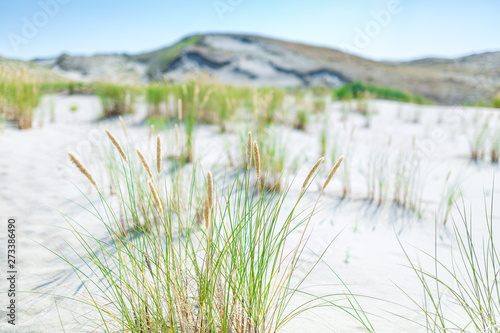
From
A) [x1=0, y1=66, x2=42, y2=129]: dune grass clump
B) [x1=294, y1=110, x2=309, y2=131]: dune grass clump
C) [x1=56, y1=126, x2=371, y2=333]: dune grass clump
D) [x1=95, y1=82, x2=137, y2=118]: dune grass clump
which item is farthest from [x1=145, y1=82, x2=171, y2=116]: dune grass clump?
[x1=56, y1=126, x2=371, y2=333]: dune grass clump

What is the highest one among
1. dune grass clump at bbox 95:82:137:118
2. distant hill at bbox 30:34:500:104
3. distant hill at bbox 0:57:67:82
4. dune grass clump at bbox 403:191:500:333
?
distant hill at bbox 30:34:500:104

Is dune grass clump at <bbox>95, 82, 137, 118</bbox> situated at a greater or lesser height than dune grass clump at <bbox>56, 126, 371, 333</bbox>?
greater

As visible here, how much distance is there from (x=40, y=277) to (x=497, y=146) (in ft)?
14.3

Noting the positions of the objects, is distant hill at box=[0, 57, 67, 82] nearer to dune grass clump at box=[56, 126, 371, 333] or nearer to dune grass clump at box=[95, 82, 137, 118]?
dune grass clump at box=[95, 82, 137, 118]

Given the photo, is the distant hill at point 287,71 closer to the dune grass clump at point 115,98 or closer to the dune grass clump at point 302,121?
the dune grass clump at point 115,98

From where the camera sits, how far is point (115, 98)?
5680 mm

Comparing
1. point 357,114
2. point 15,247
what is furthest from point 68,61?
point 15,247

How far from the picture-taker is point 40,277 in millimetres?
1395

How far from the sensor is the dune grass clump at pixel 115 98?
564cm

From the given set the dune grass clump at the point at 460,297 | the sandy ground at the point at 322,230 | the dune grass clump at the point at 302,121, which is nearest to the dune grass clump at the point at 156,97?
the sandy ground at the point at 322,230

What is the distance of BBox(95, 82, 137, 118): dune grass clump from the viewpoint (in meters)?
5.64

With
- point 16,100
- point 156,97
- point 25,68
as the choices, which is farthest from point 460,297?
point 25,68

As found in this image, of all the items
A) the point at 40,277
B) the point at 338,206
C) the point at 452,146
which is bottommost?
the point at 40,277

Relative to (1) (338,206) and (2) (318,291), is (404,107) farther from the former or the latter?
(2) (318,291)
